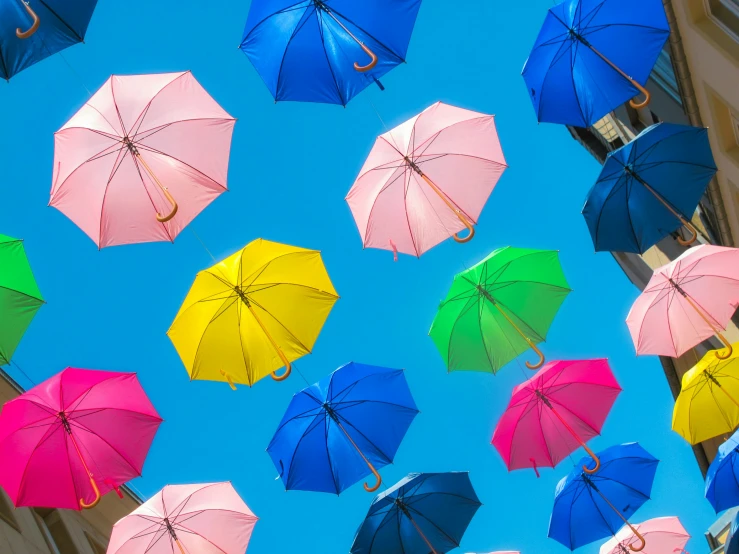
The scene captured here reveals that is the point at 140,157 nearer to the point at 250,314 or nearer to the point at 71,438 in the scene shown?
the point at 250,314

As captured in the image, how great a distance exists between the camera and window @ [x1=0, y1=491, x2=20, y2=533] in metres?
13.5

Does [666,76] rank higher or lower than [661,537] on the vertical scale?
higher

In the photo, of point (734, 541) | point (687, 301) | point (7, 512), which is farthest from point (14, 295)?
point (687, 301)

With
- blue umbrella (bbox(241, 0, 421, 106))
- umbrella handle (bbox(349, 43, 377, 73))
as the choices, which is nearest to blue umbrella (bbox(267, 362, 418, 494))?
blue umbrella (bbox(241, 0, 421, 106))

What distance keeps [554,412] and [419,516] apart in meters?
2.71

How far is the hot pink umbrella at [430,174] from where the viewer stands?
35.1ft

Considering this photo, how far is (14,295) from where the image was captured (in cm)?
973

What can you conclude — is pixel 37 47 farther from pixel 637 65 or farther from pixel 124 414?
pixel 637 65

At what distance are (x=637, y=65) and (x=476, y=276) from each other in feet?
12.1

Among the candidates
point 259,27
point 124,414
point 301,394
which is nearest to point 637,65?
point 259,27

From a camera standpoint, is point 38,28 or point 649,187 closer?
point 38,28

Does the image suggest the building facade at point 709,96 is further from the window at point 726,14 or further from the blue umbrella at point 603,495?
the blue umbrella at point 603,495

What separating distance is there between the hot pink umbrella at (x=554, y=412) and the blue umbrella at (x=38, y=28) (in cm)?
787

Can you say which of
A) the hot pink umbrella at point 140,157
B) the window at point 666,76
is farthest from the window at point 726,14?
the hot pink umbrella at point 140,157
